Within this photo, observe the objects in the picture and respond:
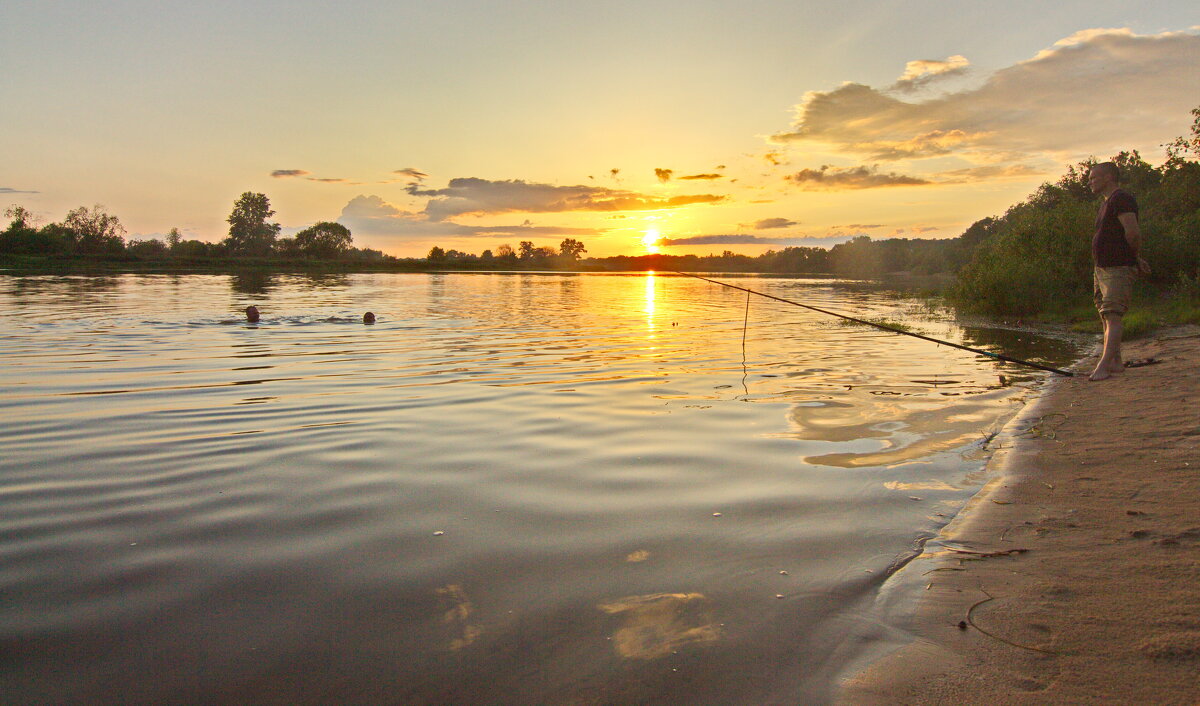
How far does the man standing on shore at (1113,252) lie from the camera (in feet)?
32.1

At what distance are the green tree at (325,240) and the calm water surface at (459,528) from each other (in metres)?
164

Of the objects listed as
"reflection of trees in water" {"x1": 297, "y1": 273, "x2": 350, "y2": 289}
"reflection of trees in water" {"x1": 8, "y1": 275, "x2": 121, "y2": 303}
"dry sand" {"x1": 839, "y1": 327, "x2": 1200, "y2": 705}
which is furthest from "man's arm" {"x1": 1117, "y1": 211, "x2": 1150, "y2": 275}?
"reflection of trees in water" {"x1": 297, "y1": 273, "x2": 350, "y2": 289}

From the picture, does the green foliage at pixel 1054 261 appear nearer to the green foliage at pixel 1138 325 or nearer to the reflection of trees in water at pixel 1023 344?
the reflection of trees in water at pixel 1023 344

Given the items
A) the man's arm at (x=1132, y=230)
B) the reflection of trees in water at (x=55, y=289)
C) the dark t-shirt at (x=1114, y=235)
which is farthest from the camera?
the reflection of trees in water at (x=55, y=289)

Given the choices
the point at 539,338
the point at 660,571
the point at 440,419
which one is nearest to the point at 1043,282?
the point at 539,338

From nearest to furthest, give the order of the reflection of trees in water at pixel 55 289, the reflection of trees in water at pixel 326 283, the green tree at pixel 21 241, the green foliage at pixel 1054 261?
the green foliage at pixel 1054 261 → the reflection of trees in water at pixel 55 289 → the reflection of trees in water at pixel 326 283 → the green tree at pixel 21 241

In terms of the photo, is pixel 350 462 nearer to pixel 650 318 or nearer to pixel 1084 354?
pixel 1084 354

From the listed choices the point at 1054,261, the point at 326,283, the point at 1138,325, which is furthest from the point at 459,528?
the point at 326,283

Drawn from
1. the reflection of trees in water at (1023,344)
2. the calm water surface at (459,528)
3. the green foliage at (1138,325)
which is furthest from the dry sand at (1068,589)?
the green foliage at (1138,325)

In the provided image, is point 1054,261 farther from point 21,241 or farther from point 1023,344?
point 21,241

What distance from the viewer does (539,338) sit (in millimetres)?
20094

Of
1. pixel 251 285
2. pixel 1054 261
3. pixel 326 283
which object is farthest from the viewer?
pixel 326 283

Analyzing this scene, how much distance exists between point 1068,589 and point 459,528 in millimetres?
3850

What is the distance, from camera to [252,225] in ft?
565
